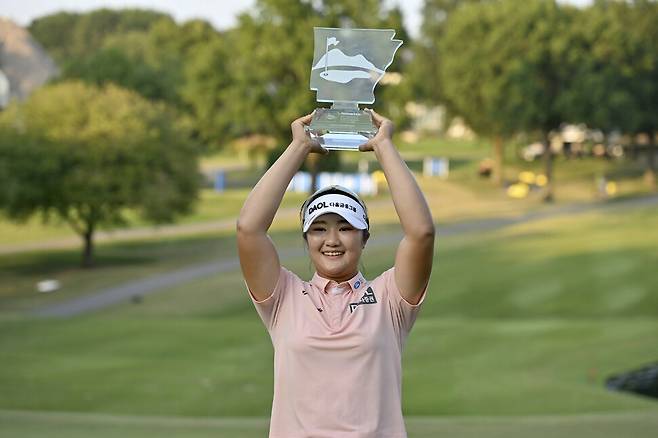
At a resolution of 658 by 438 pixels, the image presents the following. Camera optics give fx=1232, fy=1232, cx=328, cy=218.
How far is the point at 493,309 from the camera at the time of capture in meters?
28.3

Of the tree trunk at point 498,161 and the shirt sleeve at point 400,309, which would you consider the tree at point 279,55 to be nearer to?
the tree trunk at point 498,161

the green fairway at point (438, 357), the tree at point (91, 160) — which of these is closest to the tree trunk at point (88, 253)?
the tree at point (91, 160)

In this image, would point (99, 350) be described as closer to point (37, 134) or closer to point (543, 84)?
point (37, 134)

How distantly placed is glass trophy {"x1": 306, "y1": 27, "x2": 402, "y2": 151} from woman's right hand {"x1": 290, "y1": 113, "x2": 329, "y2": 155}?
3 cm

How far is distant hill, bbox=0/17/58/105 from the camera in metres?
114

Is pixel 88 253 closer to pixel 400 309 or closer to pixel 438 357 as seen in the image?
pixel 438 357

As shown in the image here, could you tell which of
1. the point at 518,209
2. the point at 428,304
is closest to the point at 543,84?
the point at 518,209

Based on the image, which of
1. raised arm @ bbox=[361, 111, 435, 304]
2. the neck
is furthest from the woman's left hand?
the neck

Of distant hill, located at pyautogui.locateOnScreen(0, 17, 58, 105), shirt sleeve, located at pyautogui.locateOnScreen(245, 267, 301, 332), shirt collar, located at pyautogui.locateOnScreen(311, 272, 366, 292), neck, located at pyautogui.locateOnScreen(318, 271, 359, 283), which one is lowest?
distant hill, located at pyautogui.locateOnScreen(0, 17, 58, 105)

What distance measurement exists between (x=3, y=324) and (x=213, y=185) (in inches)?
2007

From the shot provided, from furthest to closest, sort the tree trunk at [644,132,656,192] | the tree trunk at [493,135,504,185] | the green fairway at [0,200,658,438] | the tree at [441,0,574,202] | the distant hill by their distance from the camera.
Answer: the distant hill, the tree trunk at [493,135,504,185], the tree trunk at [644,132,656,192], the tree at [441,0,574,202], the green fairway at [0,200,658,438]

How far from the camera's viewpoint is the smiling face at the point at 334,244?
434cm

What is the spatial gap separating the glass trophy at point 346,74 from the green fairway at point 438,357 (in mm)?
6902

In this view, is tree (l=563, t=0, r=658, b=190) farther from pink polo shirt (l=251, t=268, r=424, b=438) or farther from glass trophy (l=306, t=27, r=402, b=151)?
pink polo shirt (l=251, t=268, r=424, b=438)
